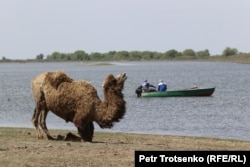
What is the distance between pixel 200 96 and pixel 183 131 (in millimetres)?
23075

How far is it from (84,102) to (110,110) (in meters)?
0.74

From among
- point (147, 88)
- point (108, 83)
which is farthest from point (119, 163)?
point (147, 88)

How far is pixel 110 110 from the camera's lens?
17.3 metres

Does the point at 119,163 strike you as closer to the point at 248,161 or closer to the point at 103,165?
the point at 103,165

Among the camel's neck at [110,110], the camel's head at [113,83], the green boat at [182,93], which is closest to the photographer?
the camel's neck at [110,110]

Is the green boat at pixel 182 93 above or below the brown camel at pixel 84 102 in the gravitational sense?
below

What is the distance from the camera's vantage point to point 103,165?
1255 centimetres

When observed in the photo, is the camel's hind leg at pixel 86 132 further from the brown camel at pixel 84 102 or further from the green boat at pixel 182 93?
the green boat at pixel 182 93

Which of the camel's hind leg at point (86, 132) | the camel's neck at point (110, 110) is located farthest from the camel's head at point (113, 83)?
the camel's hind leg at point (86, 132)

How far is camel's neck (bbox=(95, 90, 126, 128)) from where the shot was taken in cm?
1733

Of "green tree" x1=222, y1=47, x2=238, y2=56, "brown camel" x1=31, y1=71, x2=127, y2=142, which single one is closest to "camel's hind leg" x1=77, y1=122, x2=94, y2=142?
"brown camel" x1=31, y1=71, x2=127, y2=142

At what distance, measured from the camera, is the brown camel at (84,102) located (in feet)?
57.0

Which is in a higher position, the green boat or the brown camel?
the brown camel

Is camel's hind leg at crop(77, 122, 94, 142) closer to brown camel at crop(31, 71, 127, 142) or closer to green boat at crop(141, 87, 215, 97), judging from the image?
brown camel at crop(31, 71, 127, 142)
